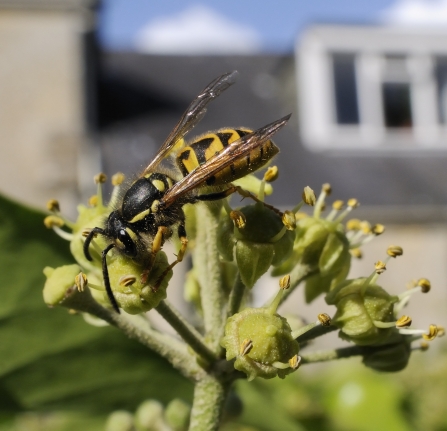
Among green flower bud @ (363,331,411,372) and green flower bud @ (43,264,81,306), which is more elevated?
green flower bud @ (43,264,81,306)

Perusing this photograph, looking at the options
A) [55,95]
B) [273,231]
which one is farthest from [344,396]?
[55,95]

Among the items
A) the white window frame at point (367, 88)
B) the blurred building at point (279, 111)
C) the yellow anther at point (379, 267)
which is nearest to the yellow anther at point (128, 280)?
the yellow anther at point (379, 267)

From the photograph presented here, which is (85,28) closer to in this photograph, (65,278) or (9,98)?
(9,98)

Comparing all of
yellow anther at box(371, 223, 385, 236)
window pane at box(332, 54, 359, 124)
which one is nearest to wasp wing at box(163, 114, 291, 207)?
yellow anther at box(371, 223, 385, 236)

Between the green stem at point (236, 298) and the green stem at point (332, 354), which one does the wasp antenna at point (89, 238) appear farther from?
the green stem at point (332, 354)

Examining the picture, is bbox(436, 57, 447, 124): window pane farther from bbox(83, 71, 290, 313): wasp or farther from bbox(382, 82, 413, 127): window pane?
bbox(83, 71, 290, 313): wasp

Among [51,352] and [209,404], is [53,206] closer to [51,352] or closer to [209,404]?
[51,352]
